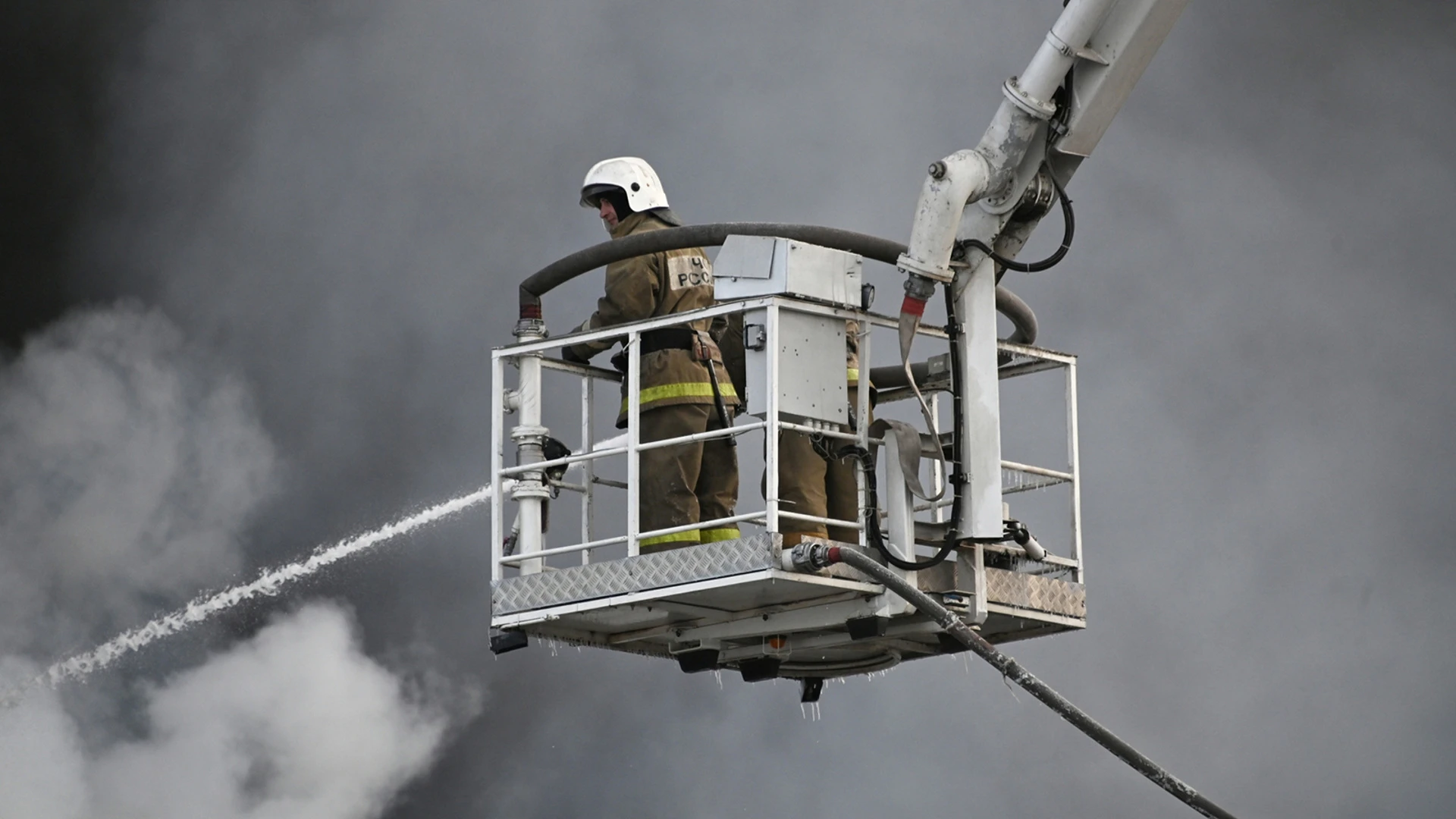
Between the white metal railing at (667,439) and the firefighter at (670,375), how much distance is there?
128 mm

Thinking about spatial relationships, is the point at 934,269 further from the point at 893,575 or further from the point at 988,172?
the point at 893,575

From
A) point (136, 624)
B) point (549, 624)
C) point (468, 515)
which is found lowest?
point (549, 624)

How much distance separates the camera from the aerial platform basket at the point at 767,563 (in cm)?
1047

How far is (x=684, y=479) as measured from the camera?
36.7ft

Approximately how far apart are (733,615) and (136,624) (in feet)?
30.5

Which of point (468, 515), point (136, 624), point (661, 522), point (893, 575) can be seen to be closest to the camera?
point (893, 575)

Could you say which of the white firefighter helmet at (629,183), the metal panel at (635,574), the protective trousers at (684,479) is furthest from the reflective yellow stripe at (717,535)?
the white firefighter helmet at (629,183)

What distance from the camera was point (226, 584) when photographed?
62.4 ft

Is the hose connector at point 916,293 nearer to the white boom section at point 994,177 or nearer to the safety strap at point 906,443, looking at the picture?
the white boom section at point 994,177

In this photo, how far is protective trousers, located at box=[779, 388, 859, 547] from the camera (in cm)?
1131

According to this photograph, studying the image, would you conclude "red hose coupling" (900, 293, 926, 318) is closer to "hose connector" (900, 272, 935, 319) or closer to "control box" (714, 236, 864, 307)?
"hose connector" (900, 272, 935, 319)

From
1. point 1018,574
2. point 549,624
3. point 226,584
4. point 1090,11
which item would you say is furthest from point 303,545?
point 1090,11

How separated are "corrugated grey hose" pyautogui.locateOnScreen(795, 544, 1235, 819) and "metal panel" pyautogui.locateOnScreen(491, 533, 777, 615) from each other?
28cm

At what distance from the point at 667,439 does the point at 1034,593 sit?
7.46 feet
